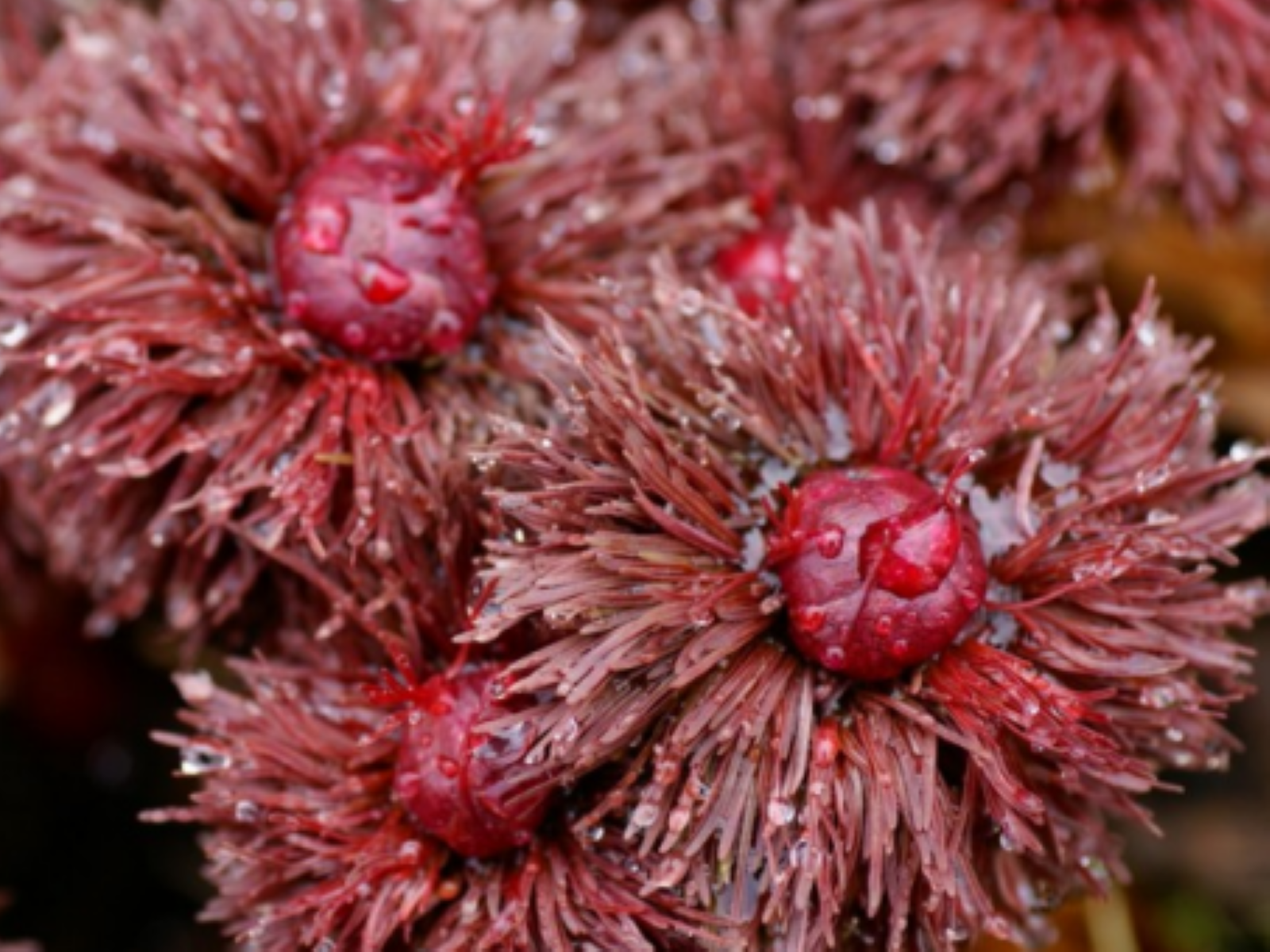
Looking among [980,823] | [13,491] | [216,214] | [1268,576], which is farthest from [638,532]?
[1268,576]

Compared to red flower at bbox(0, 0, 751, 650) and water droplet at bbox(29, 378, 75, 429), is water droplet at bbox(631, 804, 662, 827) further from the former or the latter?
water droplet at bbox(29, 378, 75, 429)

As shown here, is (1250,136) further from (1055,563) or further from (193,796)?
(193,796)

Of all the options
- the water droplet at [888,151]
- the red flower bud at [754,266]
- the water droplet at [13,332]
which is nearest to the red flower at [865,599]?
the red flower bud at [754,266]

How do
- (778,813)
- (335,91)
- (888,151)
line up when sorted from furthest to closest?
(888,151)
(335,91)
(778,813)

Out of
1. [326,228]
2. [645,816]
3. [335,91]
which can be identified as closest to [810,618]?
[645,816]

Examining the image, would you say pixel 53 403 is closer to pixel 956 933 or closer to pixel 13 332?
pixel 13 332

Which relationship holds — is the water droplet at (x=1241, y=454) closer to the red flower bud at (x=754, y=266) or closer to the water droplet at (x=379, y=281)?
the red flower bud at (x=754, y=266)
